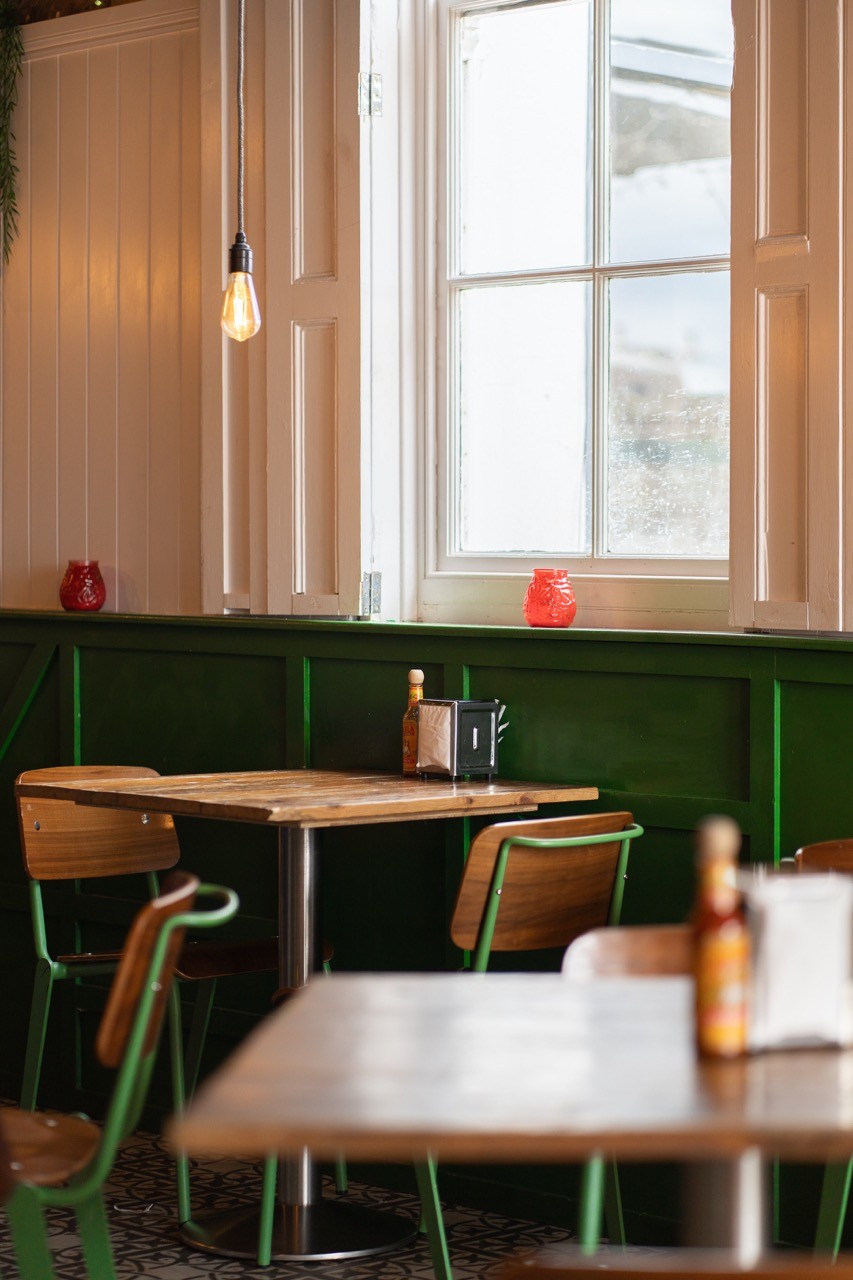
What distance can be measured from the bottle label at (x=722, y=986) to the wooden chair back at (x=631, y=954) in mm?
491

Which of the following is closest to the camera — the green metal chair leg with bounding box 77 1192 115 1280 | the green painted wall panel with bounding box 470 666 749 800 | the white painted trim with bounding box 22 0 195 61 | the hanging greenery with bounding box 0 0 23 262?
the green metal chair leg with bounding box 77 1192 115 1280

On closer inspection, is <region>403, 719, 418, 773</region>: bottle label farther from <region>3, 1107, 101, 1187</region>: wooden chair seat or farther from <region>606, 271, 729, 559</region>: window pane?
<region>3, 1107, 101, 1187</region>: wooden chair seat

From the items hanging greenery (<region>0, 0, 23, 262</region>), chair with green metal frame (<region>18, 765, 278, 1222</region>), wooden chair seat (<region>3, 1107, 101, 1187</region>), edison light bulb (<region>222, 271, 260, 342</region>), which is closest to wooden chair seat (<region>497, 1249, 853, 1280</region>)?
wooden chair seat (<region>3, 1107, 101, 1187</region>)

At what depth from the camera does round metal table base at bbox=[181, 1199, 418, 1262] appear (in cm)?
342

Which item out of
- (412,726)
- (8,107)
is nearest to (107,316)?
(8,107)

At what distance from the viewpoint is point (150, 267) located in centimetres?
461

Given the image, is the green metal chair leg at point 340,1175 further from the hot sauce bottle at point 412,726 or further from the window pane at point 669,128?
the window pane at point 669,128

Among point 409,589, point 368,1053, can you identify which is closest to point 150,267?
point 409,589

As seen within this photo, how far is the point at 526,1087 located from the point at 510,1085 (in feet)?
0.05

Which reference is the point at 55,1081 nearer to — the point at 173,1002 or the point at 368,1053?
the point at 173,1002

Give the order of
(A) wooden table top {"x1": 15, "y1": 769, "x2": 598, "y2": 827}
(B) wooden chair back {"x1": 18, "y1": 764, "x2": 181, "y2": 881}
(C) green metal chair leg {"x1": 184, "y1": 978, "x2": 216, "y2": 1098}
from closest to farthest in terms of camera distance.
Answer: (A) wooden table top {"x1": 15, "y1": 769, "x2": 598, "y2": 827} < (B) wooden chair back {"x1": 18, "y1": 764, "x2": 181, "y2": 881} < (C) green metal chair leg {"x1": 184, "y1": 978, "x2": 216, "y2": 1098}

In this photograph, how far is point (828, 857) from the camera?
289 centimetres

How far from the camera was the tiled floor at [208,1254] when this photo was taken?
3383mm

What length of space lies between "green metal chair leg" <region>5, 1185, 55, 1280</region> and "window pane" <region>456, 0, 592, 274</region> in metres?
2.65
